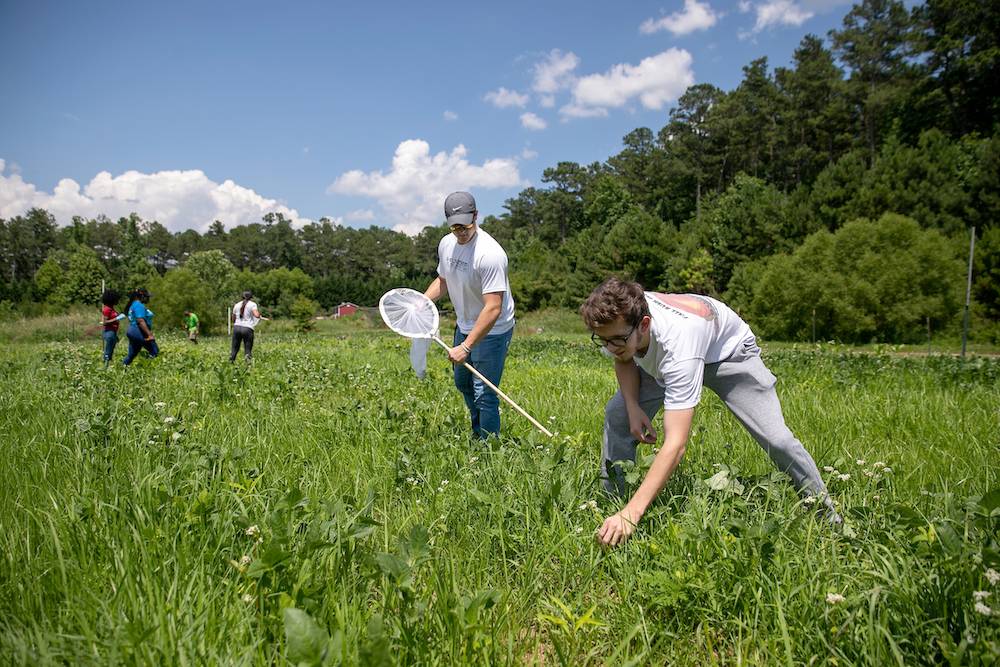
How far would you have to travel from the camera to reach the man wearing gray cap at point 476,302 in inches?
154

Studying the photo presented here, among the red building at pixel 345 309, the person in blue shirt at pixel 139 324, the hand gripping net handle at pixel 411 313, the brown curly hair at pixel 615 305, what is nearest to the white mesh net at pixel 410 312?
the hand gripping net handle at pixel 411 313

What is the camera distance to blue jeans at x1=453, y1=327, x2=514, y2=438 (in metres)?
4.18

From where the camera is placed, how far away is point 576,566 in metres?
2.26

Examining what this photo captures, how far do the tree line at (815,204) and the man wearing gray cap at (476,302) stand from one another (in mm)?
26753

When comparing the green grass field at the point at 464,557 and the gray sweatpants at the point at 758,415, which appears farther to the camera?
the gray sweatpants at the point at 758,415

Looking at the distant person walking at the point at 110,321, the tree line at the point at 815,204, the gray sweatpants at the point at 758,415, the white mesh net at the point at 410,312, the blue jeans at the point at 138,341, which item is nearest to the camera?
the gray sweatpants at the point at 758,415

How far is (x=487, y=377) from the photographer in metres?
4.25

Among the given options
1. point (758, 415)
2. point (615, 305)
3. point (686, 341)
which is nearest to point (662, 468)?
point (686, 341)

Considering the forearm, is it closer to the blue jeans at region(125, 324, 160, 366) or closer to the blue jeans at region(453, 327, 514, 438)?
the blue jeans at region(453, 327, 514, 438)

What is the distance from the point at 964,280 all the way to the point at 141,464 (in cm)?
3211

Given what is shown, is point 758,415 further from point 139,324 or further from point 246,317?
point 139,324

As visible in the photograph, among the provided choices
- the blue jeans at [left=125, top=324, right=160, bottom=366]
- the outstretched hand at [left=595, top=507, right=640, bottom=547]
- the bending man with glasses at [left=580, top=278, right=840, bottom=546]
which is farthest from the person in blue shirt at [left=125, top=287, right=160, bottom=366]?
the outstretched hand at [left=595, top=507, right=640, bottom=547]

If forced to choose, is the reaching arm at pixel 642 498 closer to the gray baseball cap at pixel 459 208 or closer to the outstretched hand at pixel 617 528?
the outstretched hand at pixel 617 528

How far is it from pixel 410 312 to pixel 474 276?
0.85 meters
